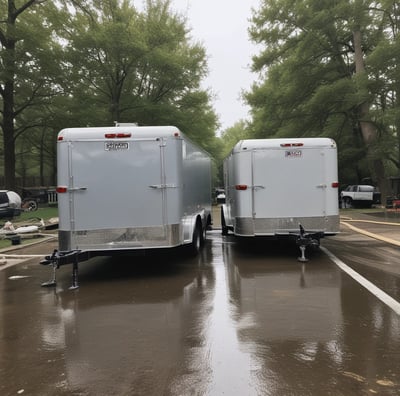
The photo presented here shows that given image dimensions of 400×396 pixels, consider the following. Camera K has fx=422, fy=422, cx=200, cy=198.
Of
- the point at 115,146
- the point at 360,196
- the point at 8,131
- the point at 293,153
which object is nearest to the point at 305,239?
the point at 293,153

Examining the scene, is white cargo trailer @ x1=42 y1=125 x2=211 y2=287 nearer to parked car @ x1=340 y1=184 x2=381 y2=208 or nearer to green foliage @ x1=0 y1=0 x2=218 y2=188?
green foliage @ x1=0 y1=0 x2=218 y2=188

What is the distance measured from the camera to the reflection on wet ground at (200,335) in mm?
3664

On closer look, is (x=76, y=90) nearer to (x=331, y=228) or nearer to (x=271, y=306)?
(x=331, y=228)

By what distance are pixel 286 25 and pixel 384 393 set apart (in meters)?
29.1

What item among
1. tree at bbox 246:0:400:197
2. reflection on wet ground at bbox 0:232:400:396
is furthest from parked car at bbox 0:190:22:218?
tree at bbox 246:0:400:197

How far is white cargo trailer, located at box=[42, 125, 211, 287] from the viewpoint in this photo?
7.60 meters

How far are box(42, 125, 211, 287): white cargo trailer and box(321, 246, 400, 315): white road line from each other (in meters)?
3.37

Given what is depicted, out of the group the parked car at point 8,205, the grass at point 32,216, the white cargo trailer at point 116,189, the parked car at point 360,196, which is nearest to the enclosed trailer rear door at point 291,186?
the white cargo trailer at point 116,189

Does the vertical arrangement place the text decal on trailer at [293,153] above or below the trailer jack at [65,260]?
above

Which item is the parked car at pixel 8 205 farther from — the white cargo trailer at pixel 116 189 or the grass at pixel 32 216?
the white cargo trailer at pixel 116 189

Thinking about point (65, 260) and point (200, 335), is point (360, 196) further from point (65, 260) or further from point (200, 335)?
point (200, 335)

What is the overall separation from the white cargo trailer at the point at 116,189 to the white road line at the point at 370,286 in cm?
337

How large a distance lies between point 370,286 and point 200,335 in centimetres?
343

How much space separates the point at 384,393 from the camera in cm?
340
